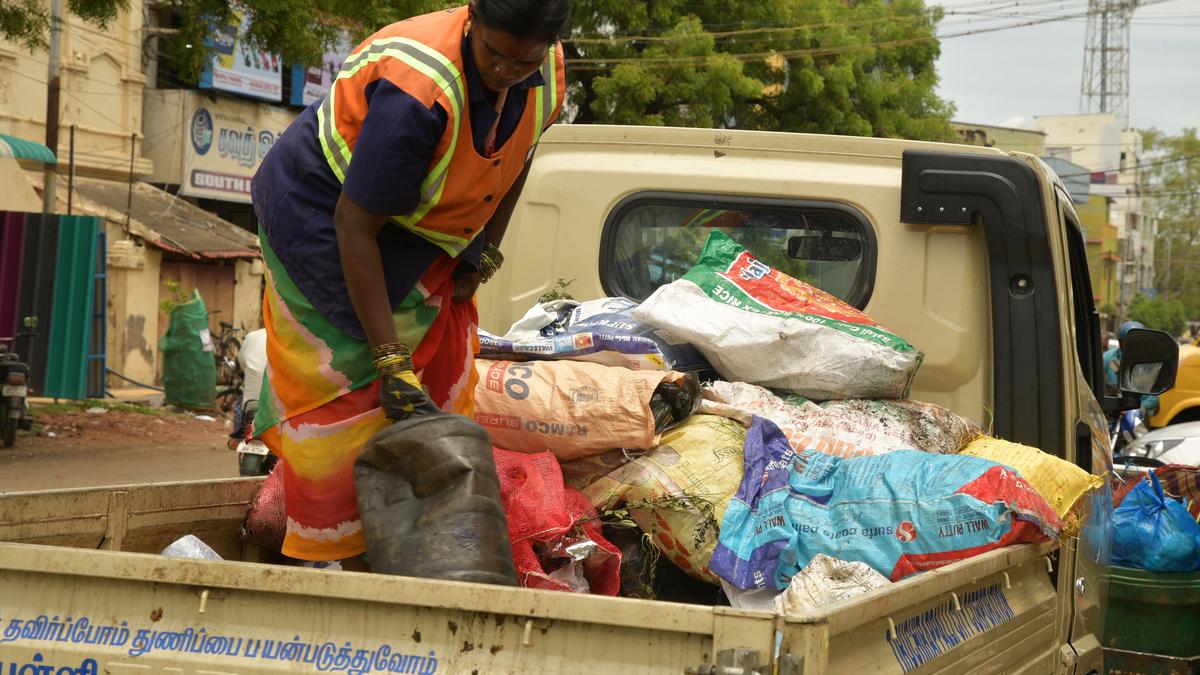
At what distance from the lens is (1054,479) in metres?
3.11

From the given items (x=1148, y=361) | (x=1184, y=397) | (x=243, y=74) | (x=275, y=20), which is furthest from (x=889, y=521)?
(x=243, y=74)

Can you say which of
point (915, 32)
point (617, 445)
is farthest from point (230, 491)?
point (915, 32)

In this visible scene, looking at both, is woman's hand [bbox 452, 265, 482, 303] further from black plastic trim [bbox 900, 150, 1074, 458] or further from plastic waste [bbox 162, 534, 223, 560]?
black plastic trim [bbox 900, 150, 1074, 458]

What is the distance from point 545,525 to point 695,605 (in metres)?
0.87

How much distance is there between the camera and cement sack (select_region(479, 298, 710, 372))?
3.32 meters

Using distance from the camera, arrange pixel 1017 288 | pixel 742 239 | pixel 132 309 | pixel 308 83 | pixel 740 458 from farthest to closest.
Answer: pixel 308 83 → pixel 132 309 → pixel 742 239 → pixel 1017 288 → pixel 740 458

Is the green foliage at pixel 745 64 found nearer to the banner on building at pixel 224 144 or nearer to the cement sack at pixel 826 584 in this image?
the banner on building at pixel 224 144

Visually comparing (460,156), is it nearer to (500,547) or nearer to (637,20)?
(500,547)

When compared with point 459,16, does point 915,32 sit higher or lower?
higher

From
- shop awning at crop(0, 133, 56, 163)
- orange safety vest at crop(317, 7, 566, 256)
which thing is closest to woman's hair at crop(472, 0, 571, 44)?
orange safety vest at crop(317, 7, 566, 256)

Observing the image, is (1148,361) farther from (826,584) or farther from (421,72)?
(421,72)

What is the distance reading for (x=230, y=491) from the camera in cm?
330

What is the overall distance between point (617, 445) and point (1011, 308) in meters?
1.32

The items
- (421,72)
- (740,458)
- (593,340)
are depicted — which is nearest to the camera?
(421,72)
